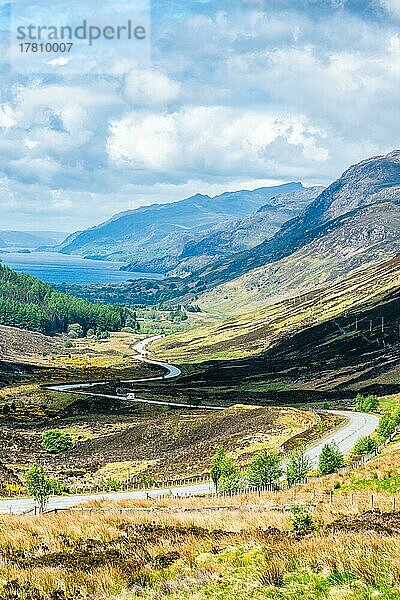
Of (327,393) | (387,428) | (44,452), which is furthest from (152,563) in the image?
(327,393)

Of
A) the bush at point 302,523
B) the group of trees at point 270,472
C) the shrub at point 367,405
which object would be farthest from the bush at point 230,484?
the shrub at point 367,405

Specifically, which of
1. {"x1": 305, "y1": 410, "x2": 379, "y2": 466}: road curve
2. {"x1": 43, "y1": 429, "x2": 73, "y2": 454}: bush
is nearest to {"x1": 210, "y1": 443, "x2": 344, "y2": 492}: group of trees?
{"x1": 305, "y1": 410, "x2": 379, "y2": 466}: road curve

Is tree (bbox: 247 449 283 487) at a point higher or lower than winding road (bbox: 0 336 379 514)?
higher

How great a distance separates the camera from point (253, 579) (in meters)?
15.7

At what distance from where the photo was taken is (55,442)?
102 metres

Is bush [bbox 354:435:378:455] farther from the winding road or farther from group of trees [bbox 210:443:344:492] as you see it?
group of trees [bbox 210:443:344:492]

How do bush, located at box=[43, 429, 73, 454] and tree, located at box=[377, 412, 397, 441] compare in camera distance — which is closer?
tree, located at box=[377, 412, 397, 441]

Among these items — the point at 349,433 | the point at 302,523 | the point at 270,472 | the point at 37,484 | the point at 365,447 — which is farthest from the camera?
the point at 349,433

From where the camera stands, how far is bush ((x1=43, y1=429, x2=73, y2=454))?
10138cm

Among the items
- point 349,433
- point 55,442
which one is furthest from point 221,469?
point 55,442

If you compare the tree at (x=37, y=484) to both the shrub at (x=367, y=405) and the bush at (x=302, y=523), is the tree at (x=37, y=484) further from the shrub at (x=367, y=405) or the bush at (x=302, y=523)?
the shrub at (x=367, y=405)

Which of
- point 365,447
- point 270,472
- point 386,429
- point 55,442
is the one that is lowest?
point 55,442

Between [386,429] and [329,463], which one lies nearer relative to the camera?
[329,463]

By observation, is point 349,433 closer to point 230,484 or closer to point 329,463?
point 329,463
